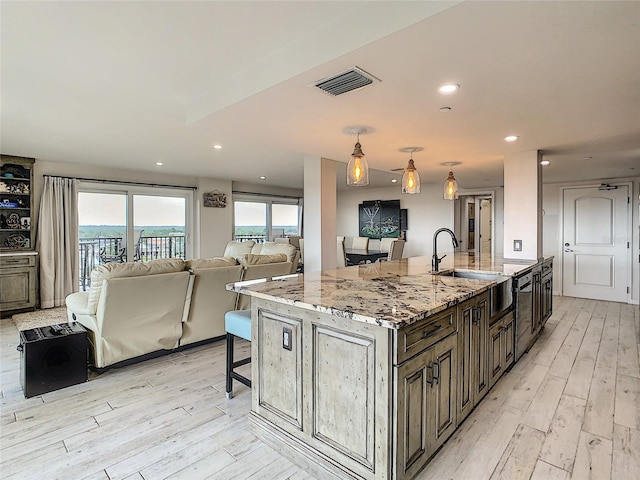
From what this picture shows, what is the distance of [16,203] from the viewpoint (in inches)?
210

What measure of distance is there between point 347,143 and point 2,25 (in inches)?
102

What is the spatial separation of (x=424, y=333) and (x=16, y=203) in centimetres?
637

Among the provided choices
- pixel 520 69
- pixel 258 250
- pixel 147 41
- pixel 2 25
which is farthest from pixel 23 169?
pixel 520 69

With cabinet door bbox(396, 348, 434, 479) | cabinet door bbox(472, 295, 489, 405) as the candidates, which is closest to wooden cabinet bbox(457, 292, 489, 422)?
cabinet door bbox(472, 295, 489, 405)

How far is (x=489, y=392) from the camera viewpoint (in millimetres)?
2740

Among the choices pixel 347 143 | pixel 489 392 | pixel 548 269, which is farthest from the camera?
pixel 548 269

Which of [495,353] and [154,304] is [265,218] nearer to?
[154,304]

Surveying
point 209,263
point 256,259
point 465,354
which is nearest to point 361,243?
point 256,259

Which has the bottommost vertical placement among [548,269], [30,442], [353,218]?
[30,442]

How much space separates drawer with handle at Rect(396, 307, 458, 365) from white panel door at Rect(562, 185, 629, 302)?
19.6ft

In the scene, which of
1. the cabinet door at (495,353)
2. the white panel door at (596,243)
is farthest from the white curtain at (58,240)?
the white panel door at (596,243)

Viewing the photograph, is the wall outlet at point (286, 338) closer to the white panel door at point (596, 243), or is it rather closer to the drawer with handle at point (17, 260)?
the drawer with handle at point (17, 260)

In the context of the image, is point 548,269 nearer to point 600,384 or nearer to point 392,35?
point 600,384

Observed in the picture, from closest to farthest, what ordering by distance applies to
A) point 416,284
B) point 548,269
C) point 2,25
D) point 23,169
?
point 2,25 → point 416,284 → point 548,269 → point 23,169
